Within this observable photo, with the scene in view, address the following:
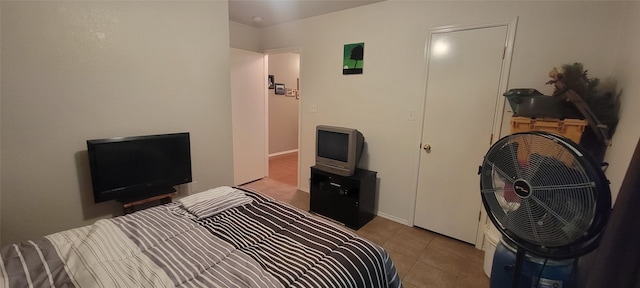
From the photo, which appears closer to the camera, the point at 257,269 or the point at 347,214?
the point at 257,269

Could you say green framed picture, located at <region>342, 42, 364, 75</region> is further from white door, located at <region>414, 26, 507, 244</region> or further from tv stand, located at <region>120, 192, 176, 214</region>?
tv stand, located at <region>120, 192, 176, 214</region>

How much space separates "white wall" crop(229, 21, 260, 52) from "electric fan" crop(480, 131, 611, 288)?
11.4ft

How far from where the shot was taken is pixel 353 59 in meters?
2.93

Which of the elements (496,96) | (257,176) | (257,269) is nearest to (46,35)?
(257,269)

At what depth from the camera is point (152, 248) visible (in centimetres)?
123

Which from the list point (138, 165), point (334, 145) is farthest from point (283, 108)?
point (138, 165)

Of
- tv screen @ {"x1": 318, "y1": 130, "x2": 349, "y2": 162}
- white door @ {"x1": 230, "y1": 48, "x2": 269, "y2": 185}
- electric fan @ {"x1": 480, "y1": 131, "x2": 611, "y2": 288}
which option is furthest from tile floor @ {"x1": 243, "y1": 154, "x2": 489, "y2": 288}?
white door @ {"x1": 230, "y1": 48, "x2": 269, "y2": 185}

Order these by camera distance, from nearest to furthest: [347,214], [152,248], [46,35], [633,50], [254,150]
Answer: [152,248]
[633,50]
[46,35]
[347,214]
[254,150]

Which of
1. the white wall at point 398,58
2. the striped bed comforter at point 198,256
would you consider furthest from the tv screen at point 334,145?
the striped bed comforter at point 198,256

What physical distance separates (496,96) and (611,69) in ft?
2.13

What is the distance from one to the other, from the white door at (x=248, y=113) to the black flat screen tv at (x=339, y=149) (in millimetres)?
1362

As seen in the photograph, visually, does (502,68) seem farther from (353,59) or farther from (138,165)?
(138,165)

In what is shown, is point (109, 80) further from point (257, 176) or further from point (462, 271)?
point (462, 271)

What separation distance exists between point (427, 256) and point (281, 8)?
2998mm
